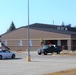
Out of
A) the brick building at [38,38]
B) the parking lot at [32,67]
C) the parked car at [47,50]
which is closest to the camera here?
the parking lot at [32,67]

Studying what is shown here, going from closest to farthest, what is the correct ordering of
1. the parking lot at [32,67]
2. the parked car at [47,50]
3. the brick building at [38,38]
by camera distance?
the parking lot at [32,67], the parked car at [47,50], the brick building at [38,38]

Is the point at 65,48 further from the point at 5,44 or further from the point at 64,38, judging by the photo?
the point at 5,44

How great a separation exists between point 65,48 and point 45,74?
58.9m

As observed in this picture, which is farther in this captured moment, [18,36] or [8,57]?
[18,36]

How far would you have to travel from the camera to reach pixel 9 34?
293ft

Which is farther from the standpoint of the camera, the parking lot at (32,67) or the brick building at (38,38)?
the brick building at (38,38)

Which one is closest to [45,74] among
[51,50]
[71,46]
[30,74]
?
[30,74]

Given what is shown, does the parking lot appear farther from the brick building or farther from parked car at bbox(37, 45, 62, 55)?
the brick building

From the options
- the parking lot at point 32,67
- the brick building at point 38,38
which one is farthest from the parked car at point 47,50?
the parking lot at point 32,67

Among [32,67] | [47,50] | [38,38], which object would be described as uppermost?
[38,38]

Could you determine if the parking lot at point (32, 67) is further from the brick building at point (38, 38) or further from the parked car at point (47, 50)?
the brick building at point (38, 38)

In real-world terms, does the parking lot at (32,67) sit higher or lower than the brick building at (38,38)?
lower

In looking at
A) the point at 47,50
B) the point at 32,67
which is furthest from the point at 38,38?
the point at 32,67

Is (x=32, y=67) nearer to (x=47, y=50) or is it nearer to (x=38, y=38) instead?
(x=47, y=50)
